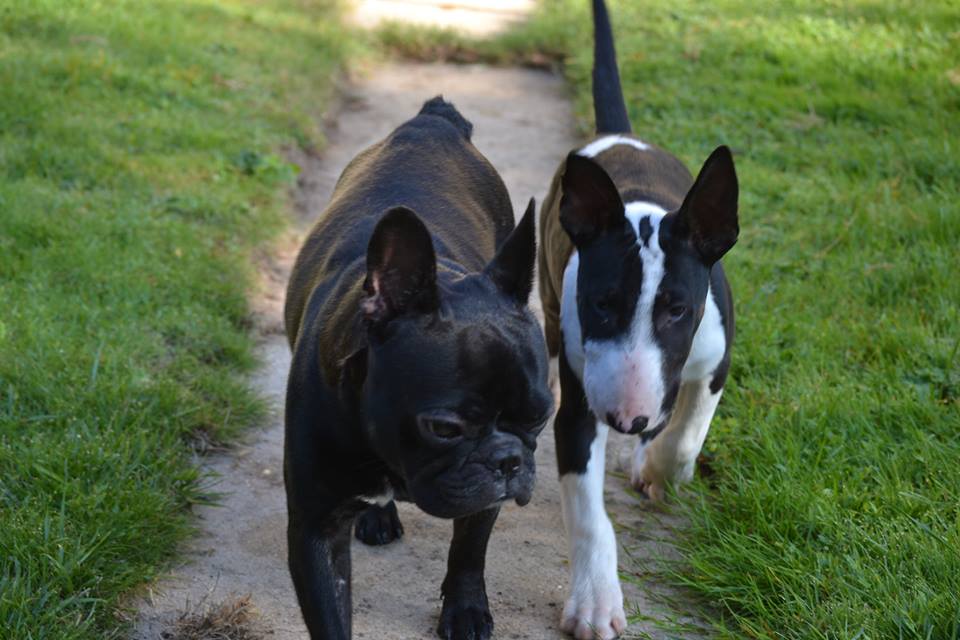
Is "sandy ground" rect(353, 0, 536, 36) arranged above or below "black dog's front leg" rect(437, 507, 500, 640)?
below

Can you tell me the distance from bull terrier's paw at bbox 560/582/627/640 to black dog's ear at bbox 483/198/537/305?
1049mm

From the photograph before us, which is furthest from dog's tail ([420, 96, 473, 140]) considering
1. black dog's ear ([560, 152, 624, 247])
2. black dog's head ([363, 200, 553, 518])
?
black dog's head ([363, 200, 553, 518])

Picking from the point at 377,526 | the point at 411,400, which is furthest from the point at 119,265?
the point at 411,400

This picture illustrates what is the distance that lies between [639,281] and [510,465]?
892 millimetres

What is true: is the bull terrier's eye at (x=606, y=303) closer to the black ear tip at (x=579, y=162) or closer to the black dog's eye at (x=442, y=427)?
the black ear tip at (x=579, y=162)

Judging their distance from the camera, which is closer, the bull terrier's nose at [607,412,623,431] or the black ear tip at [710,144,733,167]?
the bull terrier's nose at [607,412,623,431]

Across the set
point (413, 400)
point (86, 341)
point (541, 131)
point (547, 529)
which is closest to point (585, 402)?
point (547, 529)

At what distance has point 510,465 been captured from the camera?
9.11ft

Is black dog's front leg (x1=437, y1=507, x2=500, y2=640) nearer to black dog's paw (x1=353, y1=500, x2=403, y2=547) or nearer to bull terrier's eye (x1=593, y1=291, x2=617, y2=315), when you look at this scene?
black dog's paw (x1=353, y1=500, x2=403, y2=547)

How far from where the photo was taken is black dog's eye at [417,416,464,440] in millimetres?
2686

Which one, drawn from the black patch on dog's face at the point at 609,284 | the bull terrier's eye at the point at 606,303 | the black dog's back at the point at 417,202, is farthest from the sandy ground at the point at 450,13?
the bull terrier's eye at the point at 606,303

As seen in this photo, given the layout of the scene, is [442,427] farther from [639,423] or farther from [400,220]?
[639,423]

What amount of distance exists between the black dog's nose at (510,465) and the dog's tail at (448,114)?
1862 mm

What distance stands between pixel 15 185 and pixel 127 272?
1.02m
